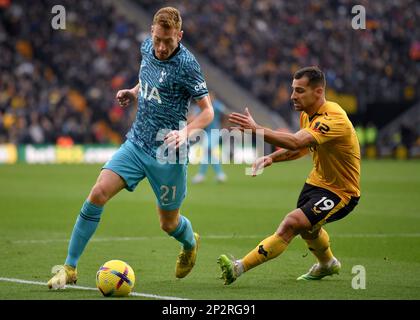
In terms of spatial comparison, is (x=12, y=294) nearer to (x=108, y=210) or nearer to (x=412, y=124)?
(x=108, y=210)

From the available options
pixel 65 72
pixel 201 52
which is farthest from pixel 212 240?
pixel 201 52

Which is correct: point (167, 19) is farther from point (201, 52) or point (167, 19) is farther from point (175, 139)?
point (201, 52)

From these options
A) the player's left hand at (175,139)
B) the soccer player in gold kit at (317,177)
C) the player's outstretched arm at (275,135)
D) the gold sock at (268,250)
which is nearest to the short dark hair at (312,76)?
the soccer player in gold kit at (317,177)

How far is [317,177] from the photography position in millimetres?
8953

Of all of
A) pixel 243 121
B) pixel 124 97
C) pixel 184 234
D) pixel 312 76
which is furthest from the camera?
pixel 124 97

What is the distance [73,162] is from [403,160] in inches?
475

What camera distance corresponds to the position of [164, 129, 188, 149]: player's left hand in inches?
313

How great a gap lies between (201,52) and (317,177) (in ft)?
97.2

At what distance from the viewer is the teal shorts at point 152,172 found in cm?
858

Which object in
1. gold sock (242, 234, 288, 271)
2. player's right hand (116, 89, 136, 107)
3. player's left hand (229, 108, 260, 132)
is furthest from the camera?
player's right hand (116, 89, 136, 107)

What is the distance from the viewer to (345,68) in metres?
36.9

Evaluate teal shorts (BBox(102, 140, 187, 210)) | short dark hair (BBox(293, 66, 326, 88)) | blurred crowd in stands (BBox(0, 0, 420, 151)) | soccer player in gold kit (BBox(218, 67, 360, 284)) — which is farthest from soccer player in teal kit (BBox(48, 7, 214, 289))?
blurred crowd in stands (BBox(0, 0, 420, 151))

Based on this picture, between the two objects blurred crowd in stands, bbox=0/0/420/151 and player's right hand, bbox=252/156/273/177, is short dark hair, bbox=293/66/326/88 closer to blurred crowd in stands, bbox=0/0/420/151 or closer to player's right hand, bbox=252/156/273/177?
player's right hand, bbox=252/156/273/177

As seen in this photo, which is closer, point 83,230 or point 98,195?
point 98,195
